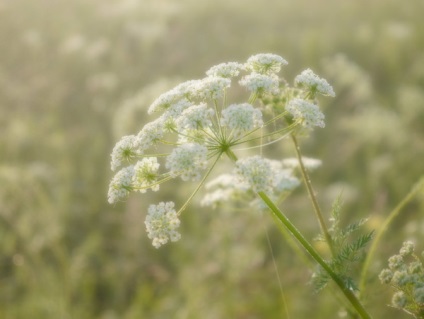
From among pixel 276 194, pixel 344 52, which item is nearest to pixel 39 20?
pixel 344 52

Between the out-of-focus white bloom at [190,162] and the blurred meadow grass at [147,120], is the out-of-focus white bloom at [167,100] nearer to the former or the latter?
the out-of-focus white bloom at [190,162]

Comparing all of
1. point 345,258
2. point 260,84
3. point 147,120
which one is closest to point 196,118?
point 260,84

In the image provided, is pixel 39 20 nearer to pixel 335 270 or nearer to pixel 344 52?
pixel 344 52

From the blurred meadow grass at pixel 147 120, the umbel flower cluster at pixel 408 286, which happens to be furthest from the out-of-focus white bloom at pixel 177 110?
the umbel flower cluster at pixel 408 286

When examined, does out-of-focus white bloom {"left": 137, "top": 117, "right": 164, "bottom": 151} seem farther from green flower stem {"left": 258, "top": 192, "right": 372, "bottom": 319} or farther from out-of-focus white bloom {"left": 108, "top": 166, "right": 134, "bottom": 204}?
green flower stem {"left": 258, "top": 192, "right": 372, "bottom": 319}

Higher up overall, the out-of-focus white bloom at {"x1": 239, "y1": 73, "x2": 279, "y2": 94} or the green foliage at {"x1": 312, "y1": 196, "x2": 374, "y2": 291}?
the out-of-focus white bloom at {"x1": 239, "y1": 73, "x2": 279, "y2": 94}

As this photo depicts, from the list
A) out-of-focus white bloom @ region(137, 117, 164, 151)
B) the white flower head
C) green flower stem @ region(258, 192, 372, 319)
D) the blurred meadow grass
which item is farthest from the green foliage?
out-of-focus white bloom @ region(137, 117, 164, 151)

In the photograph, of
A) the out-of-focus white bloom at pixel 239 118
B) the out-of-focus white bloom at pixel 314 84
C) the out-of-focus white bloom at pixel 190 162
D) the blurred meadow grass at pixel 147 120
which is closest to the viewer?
the out-of-focus white bloom at pixel 190 162
